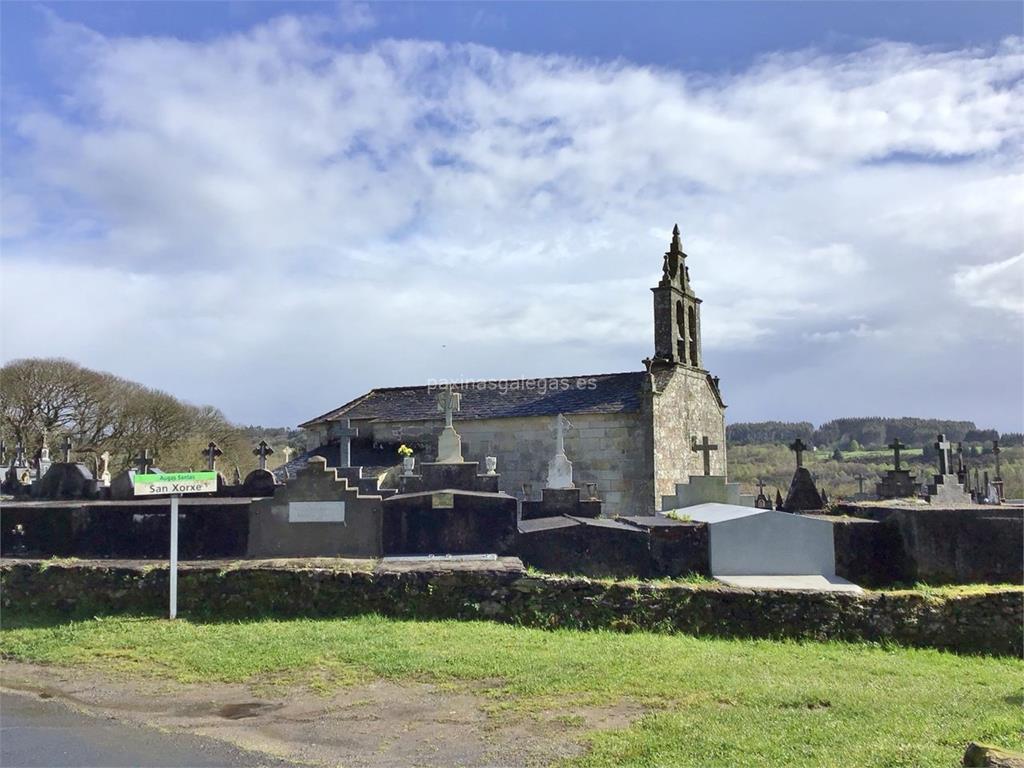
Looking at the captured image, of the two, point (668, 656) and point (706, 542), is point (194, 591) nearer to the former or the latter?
point (668, 656)

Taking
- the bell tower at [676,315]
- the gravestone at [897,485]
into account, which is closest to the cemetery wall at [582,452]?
the bell tower at [676,315]

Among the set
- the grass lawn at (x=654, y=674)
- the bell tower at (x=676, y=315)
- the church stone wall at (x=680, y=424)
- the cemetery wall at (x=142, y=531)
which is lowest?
the grass lawn at (x=654, y=674)

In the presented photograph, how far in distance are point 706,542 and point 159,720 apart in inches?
280

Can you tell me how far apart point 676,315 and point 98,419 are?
28.3 metres

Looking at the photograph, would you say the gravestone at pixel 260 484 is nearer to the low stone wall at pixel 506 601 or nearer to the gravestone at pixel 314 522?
the gravestone at pixel 314 522

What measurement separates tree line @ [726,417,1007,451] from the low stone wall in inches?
2471

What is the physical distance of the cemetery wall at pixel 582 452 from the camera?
24062 millimetres

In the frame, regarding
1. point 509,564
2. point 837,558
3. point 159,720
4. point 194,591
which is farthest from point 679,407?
point 159,720

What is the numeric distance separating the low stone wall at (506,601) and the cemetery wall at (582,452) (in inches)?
551

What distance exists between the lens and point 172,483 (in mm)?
10633

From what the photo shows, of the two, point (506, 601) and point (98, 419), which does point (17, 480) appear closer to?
point (506, 601)

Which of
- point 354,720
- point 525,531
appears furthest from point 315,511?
point 354,720

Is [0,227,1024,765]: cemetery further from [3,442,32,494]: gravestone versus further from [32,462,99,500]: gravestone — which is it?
[3,442,32,494]: gravestone

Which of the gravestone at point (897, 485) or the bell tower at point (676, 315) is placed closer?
the gravestone at point (897, 485)
